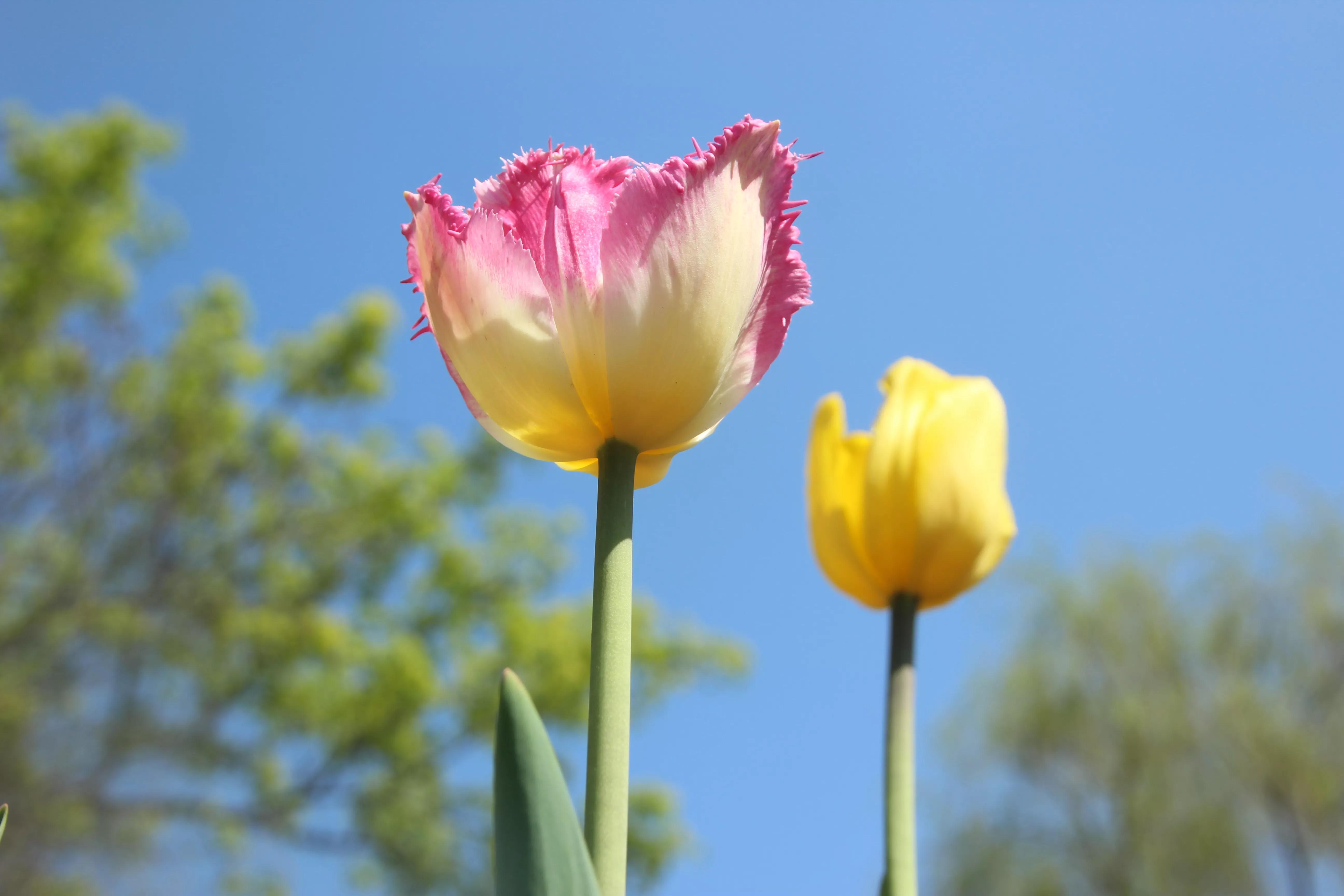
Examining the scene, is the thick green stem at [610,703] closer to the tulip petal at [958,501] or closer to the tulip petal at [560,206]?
the tulip petal at [560,206]

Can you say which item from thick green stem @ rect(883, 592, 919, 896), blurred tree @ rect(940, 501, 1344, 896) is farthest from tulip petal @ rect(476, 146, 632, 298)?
blurred tree @ rect(940, 501, 1344, 896)

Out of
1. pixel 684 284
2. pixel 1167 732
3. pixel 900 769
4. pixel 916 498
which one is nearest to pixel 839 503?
pixel 916 498

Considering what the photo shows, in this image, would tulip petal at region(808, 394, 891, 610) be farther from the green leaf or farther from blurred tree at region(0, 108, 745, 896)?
blurred tree at region(0, 108, 745, 896)

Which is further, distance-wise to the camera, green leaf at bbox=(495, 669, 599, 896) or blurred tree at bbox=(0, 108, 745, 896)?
blurred tree at bbox=(0, 108, 745, 896)

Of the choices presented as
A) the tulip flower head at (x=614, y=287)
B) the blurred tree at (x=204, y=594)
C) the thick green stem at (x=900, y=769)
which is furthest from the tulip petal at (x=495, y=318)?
the blurred tree at (x=204, y=594)

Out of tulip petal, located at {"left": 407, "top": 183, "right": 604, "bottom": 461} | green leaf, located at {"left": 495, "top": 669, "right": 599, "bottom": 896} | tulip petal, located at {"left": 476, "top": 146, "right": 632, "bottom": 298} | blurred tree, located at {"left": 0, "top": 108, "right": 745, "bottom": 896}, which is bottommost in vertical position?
green leaf, located at {"left": 495, "top": 669, "right": 599, "bottom": 896}

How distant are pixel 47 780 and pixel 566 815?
Result: 6714 millimetres

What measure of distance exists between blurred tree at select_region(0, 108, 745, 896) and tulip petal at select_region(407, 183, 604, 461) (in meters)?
5.84

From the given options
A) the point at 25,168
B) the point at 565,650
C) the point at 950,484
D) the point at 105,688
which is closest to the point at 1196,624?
the point at 565,650

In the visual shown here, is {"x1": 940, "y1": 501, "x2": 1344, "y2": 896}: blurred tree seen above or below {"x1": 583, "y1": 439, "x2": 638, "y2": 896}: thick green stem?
above

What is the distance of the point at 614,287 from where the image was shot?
41 cm

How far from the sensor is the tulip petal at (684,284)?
411 mm

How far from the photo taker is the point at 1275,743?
30.4 ft

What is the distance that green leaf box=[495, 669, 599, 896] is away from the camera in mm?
322
